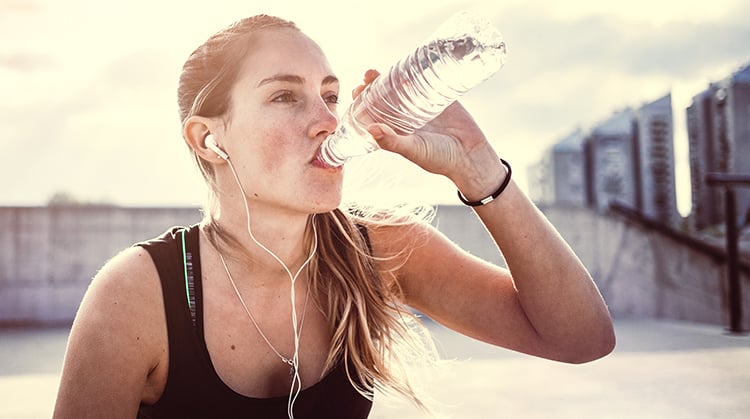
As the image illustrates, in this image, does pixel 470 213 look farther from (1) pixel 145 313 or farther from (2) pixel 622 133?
(2) pixel 622 133

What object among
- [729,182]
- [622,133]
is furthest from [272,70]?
[622,133]

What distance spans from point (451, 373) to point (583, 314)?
94.5 inches

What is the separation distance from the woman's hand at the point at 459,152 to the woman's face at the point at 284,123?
0.16 metres

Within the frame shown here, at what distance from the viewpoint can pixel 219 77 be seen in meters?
1.62

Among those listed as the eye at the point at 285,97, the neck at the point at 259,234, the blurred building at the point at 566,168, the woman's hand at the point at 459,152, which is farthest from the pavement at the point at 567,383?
the blurred building at the point at 566,168

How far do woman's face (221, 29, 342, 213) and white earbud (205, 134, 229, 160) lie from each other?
0.05 ft

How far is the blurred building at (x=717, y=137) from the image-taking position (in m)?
15.3

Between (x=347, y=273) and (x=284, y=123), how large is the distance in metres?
0.50

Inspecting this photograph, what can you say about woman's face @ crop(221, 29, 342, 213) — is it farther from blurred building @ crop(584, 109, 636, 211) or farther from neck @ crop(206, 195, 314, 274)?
blurred building @ crop(584, 109, 636, 211)

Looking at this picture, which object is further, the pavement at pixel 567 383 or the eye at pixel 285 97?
→ the pavement at pixel 567 383

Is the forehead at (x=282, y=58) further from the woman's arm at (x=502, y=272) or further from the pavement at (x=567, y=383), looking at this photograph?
the pavement at (x=567, y=383)

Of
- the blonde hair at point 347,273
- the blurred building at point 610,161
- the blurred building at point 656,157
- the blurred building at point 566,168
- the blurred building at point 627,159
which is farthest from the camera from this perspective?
the blurred building at point 566,168

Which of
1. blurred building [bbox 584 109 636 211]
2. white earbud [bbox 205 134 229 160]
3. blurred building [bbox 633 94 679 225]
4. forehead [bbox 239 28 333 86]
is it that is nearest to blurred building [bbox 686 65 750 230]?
blurred building [bbox 584 109 636 211]

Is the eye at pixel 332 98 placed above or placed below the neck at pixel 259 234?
above
